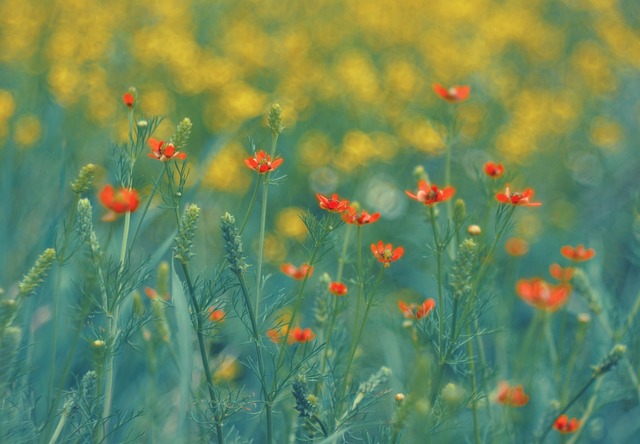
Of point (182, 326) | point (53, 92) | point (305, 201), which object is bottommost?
point (305, 201)

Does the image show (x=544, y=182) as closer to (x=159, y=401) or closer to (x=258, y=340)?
(x=159, y=401)

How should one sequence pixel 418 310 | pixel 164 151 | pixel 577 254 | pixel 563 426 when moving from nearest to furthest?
pixel 164 151 → pixel 418 310 → pixel 563 426 → pixel 577 254

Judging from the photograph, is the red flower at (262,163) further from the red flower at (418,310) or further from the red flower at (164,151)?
the red flower at (418,310)

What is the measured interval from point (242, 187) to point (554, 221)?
4.96 feet

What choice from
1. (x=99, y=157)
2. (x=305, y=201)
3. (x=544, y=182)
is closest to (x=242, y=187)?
(x=305, y=201)

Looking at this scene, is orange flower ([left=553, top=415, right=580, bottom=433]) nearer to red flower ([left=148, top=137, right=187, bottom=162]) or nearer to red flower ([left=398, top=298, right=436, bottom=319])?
red flower ([left=398, top=298, right=436, bottom=319])

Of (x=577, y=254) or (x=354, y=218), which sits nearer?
(x=354, y=218)

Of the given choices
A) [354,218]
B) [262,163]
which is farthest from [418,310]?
[262,163]

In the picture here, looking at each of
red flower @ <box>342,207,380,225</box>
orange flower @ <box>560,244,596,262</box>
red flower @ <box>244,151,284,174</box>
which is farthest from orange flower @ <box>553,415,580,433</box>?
red flower @ <box>244,151,284,174</box>

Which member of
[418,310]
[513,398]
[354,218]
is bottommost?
[513,398]

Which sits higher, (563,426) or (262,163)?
(262,163)

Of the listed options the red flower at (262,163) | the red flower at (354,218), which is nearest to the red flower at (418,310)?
the red flower at (354,218)

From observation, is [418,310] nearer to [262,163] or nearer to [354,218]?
[354,218]

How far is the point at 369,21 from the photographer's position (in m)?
5.12
